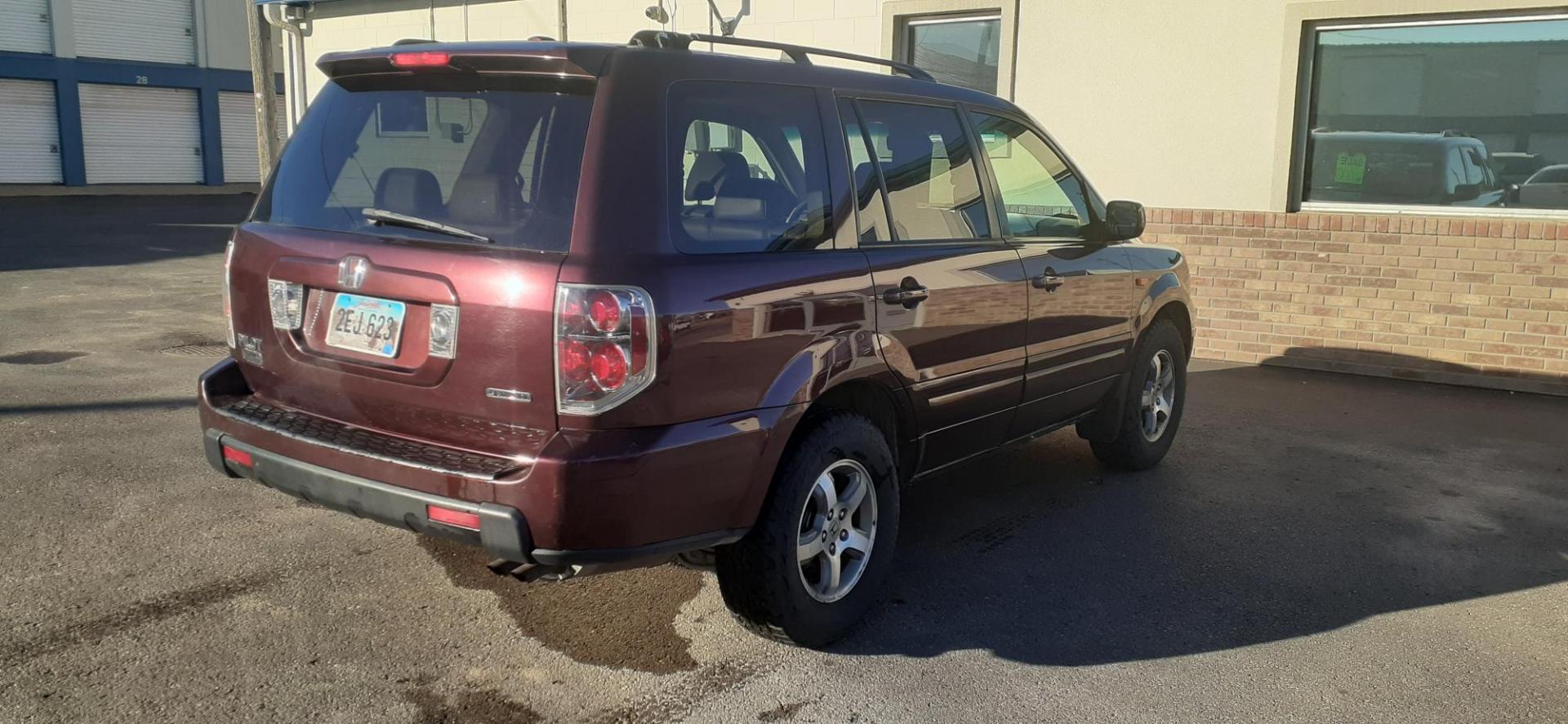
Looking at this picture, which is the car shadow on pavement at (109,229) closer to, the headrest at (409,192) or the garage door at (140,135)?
the garage door at (140,135)

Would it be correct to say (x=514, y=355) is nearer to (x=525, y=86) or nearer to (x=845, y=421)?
(x=525, y=86)

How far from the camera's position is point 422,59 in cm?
359

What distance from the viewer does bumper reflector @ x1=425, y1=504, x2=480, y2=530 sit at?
3.20 meters

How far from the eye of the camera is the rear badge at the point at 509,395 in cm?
321

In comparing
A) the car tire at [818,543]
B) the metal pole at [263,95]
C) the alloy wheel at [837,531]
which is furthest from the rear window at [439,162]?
the metal pole at [263,95]

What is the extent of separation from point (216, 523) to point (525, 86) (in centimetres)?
249

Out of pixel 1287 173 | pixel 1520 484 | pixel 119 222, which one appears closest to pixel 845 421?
pixel 1520 484

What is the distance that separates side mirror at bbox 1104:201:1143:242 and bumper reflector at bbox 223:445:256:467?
3.67m

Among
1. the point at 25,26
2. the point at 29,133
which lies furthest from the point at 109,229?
the point at 25,26

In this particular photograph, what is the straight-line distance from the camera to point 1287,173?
9508 millimetres

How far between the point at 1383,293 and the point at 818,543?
6.94m

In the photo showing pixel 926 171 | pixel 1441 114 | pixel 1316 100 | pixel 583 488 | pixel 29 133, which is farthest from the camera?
pixel 29 133

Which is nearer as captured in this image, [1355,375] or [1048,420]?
[1048,420]

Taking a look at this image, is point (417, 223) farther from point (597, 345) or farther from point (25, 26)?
point (25, 26)
